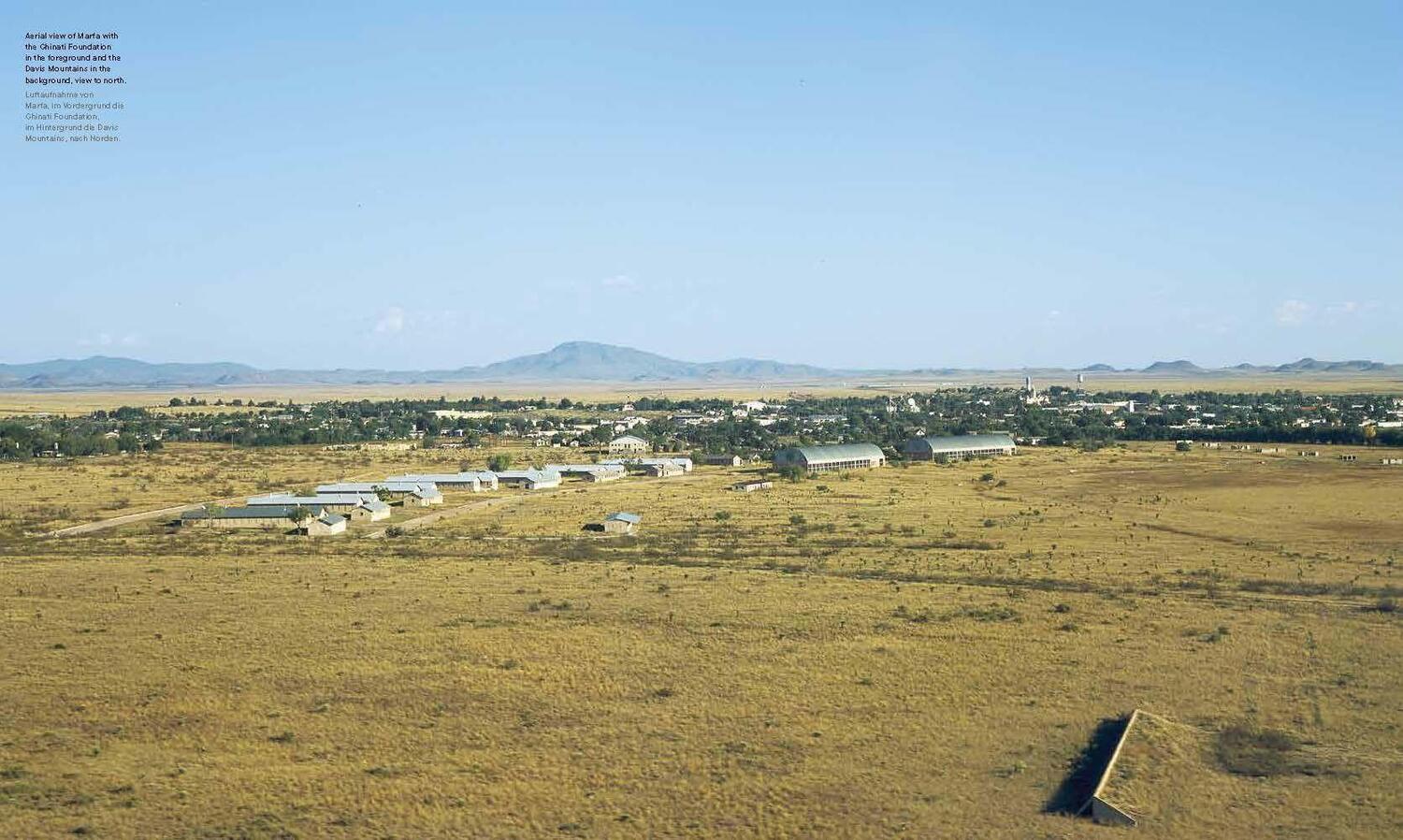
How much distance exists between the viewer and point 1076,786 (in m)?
19.5

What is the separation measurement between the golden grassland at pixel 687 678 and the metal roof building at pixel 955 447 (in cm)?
3922

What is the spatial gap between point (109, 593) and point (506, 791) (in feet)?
73.8

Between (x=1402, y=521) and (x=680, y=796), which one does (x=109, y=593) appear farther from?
(x=1402, y=521)

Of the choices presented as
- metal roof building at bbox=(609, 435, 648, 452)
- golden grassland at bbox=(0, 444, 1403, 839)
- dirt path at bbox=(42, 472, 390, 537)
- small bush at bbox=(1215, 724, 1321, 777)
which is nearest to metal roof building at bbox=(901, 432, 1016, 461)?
metal roof building at bbox=(609, 435, 648, 452)

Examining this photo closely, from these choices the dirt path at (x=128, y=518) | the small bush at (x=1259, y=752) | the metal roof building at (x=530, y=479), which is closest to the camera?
the small bush at (x=1259, y=752)

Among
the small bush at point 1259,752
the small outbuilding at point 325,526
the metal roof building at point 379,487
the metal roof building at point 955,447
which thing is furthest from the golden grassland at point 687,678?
the metal roof building at point 955,447

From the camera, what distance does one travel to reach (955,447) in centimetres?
8994

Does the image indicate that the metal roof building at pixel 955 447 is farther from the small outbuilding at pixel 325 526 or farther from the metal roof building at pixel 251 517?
the metal roof building at pixel 251 517

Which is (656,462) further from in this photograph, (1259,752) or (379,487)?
(1259,752)

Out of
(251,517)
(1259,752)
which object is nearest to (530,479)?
(251,517)

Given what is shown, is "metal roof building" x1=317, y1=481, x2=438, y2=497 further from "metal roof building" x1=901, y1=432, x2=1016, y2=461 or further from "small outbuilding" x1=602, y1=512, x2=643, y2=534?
"metal roof building" x1=901, y1=432, x2=1016, y2=461

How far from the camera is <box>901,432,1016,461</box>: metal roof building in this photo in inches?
3501

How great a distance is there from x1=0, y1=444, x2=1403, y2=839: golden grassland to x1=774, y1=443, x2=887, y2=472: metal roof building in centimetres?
2975

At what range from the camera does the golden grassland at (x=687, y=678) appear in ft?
62.3
